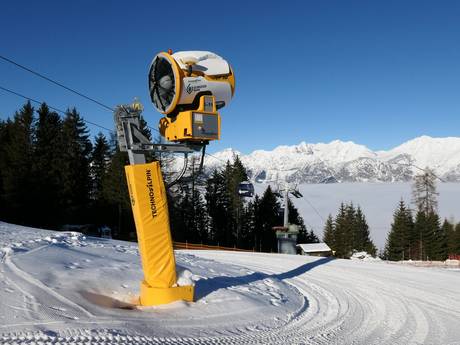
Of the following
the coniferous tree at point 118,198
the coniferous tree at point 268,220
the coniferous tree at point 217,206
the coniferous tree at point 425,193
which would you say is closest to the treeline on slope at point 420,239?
the coniferous tree at point 425,193

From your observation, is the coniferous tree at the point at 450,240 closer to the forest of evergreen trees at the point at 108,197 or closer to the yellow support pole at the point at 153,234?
the forest of evergreen trees at the point at 108,197

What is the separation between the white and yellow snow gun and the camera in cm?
612

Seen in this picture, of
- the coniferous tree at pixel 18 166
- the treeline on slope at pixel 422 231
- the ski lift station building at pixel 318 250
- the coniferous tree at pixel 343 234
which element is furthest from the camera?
the coniferous tree at pixel 343 234

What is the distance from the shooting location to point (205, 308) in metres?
6.21

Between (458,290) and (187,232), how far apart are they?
39550 mm

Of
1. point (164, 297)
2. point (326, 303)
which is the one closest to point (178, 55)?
point (164, 297)

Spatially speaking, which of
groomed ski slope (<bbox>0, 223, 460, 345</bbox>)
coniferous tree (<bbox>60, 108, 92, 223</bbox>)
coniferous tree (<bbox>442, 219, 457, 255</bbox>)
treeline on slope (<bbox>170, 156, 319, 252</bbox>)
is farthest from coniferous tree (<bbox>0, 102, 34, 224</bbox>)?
coniferous tree (<bbox>442, 219, 457, 255</bbox>)

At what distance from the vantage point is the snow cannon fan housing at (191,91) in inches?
246

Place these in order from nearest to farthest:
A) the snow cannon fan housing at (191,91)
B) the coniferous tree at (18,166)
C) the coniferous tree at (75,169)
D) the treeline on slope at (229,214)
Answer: the snow cannon fan housing at (191,91), the coniferous tree at (18,166), the coniferous tree at (75,169), the treeline on slope at (229,214)

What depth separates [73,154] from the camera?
4209cm

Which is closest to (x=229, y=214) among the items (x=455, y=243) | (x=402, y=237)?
(x=402, y=237)

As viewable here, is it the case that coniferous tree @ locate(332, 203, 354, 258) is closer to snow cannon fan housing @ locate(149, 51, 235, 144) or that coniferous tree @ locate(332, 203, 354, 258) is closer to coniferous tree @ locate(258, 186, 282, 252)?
coniferous tree @ locate(258, 186, 282, 252)

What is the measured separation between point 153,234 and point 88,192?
4005 cm

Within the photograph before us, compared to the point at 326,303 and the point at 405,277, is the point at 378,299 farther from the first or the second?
the point at 405,277
